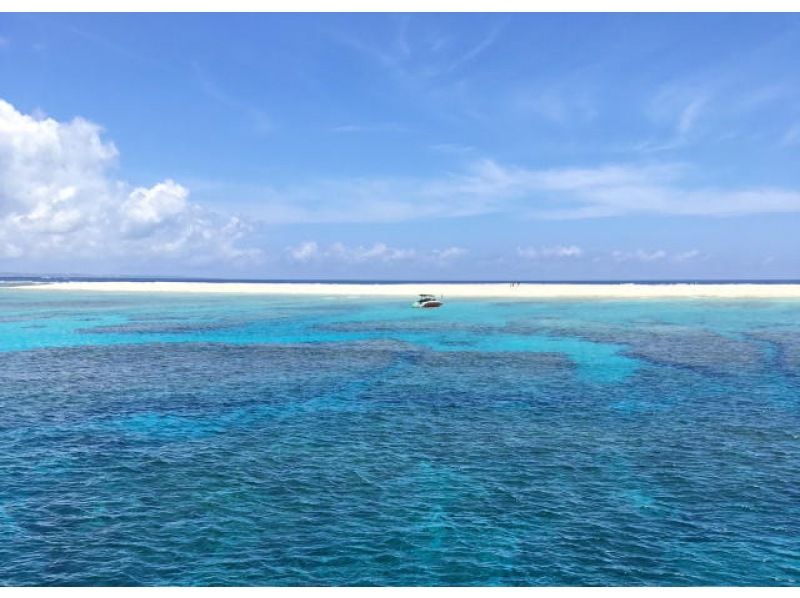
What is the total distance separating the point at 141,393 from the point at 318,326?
47502 mm

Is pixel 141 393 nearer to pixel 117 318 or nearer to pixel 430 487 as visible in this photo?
pixel 430 487

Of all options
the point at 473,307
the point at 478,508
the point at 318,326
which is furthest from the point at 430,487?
the point at 473,307

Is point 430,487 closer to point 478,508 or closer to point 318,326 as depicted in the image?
point 478,508

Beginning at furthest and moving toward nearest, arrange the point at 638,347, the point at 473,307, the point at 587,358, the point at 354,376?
the point at 473,307 → the point at 638,347 → the point at 587,358 → the point at 354,376

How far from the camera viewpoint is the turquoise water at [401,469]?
1809 centimetres

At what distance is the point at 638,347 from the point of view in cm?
6219

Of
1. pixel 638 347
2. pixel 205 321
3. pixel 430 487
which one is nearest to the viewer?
pixel 430 487

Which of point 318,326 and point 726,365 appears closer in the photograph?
point 726,365

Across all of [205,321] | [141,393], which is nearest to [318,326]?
[205,321]

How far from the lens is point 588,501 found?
22.2 metres

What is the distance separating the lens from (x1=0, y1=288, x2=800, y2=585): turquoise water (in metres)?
18.1

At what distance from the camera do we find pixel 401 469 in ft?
83.9

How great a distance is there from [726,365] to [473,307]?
7669 centimetres

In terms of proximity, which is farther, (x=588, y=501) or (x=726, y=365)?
(x=726, y=365)
